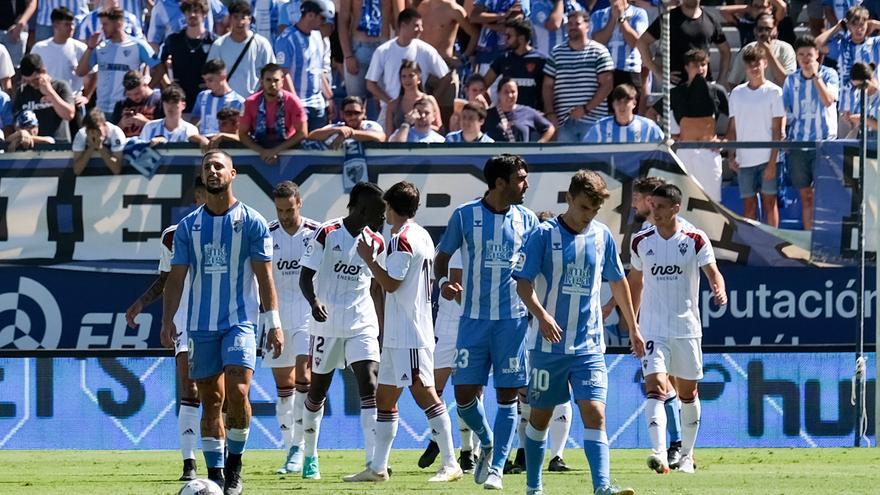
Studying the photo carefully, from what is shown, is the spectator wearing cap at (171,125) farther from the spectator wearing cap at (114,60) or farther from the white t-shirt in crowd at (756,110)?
the white t-shirt in crowd at (756,110)

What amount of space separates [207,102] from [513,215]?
667 cm

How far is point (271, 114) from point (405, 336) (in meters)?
4.90

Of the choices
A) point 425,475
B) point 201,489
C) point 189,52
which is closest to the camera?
point 201,489

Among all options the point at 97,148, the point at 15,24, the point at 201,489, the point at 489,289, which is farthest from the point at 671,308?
the point at 15,24

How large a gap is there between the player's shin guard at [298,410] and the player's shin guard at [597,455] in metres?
3.61

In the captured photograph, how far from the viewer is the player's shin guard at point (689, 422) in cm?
1207

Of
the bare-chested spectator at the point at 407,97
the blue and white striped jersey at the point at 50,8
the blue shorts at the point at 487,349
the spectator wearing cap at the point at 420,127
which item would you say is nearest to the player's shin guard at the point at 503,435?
the blue shorts at the point at 487,349

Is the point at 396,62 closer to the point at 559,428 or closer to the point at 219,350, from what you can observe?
the point at 559,428

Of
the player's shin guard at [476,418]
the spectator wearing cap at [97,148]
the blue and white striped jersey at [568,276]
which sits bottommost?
the player's shin guard at [476,418]

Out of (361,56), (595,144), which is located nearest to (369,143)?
(595,144)

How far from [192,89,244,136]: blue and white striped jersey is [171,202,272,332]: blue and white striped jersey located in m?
6.88

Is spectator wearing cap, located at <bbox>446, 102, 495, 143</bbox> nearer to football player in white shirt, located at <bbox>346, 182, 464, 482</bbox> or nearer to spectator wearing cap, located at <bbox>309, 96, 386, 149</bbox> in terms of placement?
spectator wearing cap, located at <bbox>309, 96, 386, 149</bbox>

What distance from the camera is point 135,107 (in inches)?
672

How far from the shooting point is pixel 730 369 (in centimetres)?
1489
